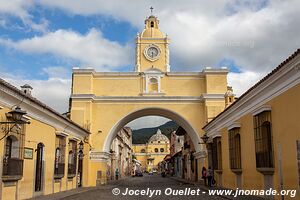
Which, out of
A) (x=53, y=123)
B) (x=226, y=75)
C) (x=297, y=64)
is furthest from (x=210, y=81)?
(x=297, y=64)

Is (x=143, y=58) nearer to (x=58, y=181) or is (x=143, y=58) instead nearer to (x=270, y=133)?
(x=58, y=181)

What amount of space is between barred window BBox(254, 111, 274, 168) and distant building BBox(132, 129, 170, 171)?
88.8 meters

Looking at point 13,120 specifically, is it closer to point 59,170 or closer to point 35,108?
point 35,108

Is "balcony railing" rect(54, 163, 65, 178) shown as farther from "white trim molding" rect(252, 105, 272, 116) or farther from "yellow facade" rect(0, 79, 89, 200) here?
"white trim molding" rect(252, 105, 272, 116)

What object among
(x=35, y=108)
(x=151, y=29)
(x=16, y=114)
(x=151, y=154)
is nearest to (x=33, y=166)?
(x=35, y=108)

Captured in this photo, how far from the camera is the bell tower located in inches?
1109

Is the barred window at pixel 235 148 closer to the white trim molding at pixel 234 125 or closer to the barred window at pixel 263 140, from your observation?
the white trim molding at pixel 234 125

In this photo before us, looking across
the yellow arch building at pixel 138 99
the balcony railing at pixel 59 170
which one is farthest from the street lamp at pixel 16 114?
Answer: the yellow arch building at pixel 138 99

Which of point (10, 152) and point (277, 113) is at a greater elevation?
point (277, 113)

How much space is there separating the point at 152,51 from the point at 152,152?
254ft

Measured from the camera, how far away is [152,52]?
28.5 m

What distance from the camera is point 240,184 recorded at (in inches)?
623

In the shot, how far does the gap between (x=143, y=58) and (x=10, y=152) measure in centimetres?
1769

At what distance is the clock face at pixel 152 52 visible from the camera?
28.3 meters
